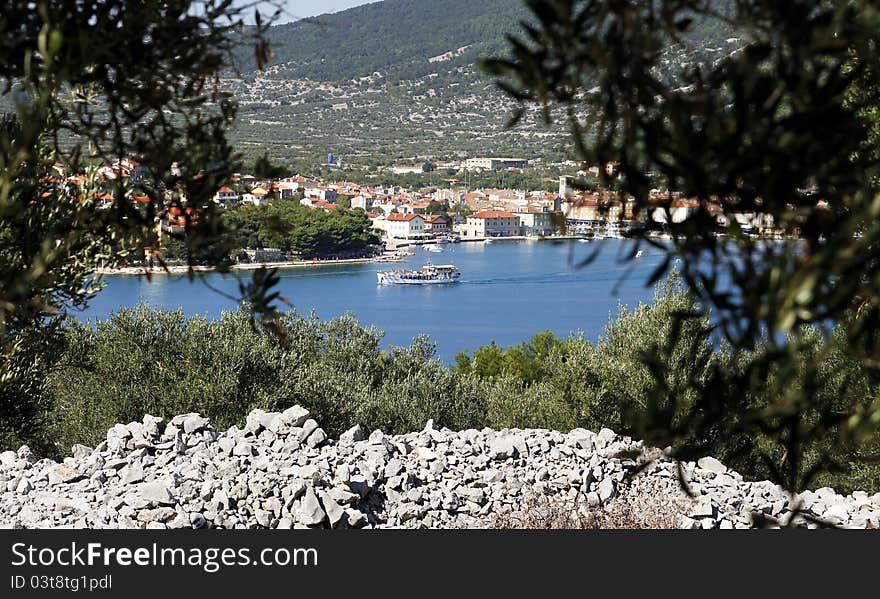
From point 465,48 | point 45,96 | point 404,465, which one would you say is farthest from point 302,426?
point 465,48

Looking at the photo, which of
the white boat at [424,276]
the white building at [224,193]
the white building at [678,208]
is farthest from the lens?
the white boat at [424,276]

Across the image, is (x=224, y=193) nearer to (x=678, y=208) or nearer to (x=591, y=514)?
(x=678, y=208)

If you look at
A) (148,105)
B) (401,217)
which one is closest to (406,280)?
(401,217)

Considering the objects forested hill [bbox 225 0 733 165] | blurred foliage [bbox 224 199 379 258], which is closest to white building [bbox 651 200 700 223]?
blurred foliage [bbox 224 199 379 258]

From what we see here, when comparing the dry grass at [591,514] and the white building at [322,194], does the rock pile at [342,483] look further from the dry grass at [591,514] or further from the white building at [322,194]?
the white building at [322,194]

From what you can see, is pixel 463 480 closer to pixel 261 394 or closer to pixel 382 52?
pixel 261 394

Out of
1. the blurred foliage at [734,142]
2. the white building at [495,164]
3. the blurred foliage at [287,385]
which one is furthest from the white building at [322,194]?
the blurred foliage at [734,142]
